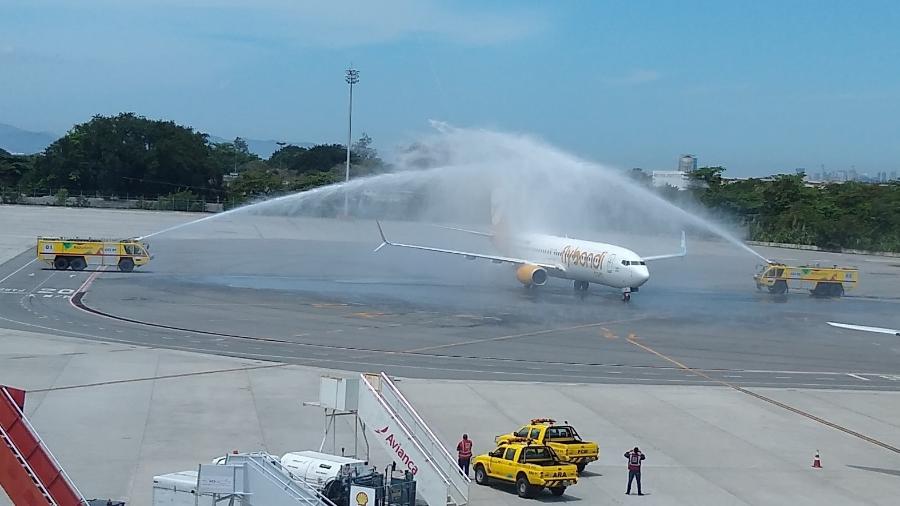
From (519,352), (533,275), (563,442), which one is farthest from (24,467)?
(533,275)

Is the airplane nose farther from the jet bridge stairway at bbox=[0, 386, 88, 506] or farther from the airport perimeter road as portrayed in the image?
the jet bridge stairway at bbox=[0, 386, 88, 506]

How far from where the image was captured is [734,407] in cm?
4416

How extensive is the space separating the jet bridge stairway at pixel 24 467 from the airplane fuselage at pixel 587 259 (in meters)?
59.8

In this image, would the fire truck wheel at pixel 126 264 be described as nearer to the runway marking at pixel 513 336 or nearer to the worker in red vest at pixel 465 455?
the runway marking at pixel 513 336

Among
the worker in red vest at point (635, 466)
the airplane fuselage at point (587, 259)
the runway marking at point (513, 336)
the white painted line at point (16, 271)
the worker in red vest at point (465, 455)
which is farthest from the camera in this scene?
the white painted line at point (16, 271)

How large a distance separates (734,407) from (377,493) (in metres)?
23.2

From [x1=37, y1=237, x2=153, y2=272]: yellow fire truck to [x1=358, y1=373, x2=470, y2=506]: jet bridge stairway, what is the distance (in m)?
65.1

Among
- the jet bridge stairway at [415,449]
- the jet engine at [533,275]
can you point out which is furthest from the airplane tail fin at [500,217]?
the jet bridge stairway at [415,449]

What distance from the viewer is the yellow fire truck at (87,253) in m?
89.0

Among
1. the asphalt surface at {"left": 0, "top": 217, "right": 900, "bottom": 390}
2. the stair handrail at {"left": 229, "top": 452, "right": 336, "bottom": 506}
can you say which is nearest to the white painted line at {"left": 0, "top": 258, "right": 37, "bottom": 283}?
the asphalt surface at {"left": 0, "top": 217, "right": 900, "bottom": 390}

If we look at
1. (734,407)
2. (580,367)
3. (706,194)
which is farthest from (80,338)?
(706,194)

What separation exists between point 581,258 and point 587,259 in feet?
2.23

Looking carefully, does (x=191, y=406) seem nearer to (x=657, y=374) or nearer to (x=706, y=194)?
(x=657, y=374)

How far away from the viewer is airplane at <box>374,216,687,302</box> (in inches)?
3061
